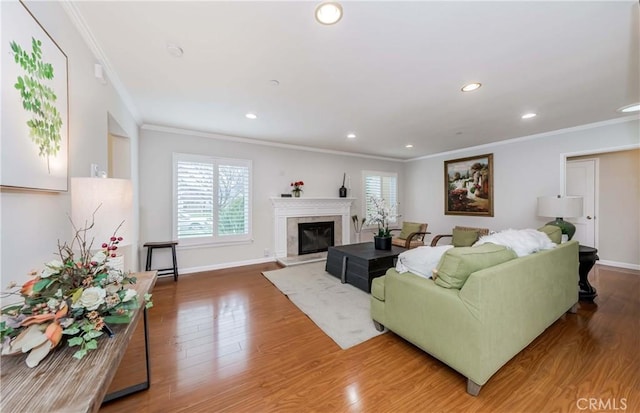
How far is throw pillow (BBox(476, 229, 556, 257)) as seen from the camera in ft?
6.88

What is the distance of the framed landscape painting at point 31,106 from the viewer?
0.97 m

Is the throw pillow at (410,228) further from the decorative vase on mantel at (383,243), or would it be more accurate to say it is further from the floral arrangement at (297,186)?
the floral arrangement at (297,186)

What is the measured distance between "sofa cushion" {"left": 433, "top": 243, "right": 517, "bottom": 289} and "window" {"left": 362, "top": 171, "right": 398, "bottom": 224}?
4430mm

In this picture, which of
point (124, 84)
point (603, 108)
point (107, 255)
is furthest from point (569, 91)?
point (124, 84)

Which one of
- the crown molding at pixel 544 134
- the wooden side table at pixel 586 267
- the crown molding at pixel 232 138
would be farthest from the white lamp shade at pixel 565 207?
the crown molding at pixel 232 138

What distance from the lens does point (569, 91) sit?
107 inches

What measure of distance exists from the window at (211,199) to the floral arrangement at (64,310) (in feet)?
11.1

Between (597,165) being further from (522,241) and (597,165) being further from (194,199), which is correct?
(194,199)

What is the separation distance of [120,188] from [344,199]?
15.9 ft

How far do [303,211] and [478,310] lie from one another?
13.7ft

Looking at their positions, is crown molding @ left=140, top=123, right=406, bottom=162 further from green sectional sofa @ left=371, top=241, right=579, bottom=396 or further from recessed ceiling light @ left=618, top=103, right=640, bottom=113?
recessed ceiling light @ left=618, top=103, right=640, bottom=113

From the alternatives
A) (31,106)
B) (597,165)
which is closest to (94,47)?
(31,106)

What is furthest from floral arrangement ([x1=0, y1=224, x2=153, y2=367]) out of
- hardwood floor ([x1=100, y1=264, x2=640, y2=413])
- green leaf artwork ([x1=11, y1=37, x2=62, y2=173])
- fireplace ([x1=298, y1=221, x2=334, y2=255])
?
fireplace ([x1=298, y1=221, x2=334, y2=255])

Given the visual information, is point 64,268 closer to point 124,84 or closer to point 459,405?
point 459,405
